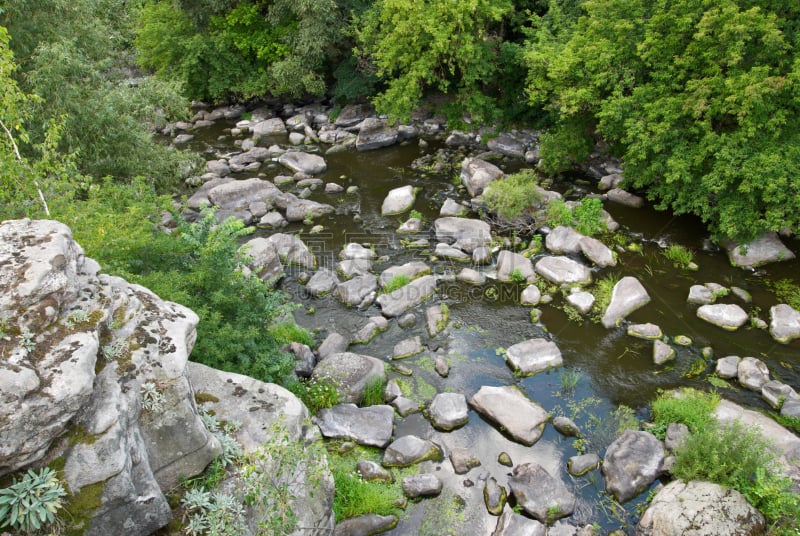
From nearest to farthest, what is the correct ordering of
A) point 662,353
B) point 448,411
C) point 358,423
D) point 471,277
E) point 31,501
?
point 31,501 → point 358,423 → point 448,411 → point 662,353 → point 471,277

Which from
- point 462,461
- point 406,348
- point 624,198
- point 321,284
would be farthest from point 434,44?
point 462,461

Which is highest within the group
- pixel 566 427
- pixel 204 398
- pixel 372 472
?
pixel 204 398

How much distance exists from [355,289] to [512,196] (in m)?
6.63

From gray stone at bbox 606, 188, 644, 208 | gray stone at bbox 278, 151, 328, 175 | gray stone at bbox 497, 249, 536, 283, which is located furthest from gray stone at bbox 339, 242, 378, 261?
gray stone at bbox 606, 188, 644, 208

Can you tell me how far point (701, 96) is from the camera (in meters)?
14.8

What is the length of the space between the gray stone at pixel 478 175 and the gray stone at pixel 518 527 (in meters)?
13.3

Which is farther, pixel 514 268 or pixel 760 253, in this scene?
pixel 514 268

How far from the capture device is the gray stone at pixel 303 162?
22.9 m

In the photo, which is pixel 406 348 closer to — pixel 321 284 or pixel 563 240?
pixel 321 284

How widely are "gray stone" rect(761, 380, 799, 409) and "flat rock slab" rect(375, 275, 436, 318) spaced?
821cm

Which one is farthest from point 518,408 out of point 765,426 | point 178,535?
point 178,535

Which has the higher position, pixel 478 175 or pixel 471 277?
pixel 478 175

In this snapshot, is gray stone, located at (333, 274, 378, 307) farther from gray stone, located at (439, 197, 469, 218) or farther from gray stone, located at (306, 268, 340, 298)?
gray stone, located at (439, 197, 469, 218)

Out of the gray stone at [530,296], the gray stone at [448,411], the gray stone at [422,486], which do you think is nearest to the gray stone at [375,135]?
the gray stone at [530,296]
